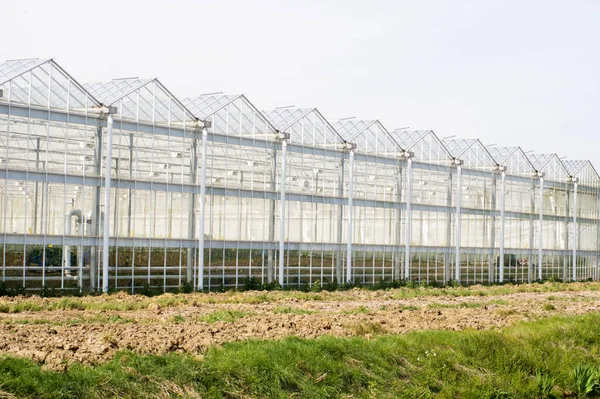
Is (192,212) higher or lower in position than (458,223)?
higher

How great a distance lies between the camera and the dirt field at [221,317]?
20.1 metres

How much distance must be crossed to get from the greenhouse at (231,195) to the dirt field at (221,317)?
3345 mm

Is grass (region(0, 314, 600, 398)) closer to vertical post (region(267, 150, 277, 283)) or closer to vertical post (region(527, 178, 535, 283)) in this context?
vertical post (region(267, 150, 277, 283))

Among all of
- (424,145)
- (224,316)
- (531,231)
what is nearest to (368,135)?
(424,145)

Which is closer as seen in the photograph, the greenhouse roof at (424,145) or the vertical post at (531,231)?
the greenhouse roof at (424,145)

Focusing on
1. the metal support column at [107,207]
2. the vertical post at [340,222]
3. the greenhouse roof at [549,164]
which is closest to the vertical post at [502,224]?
the greenhouse roof at [549,164]

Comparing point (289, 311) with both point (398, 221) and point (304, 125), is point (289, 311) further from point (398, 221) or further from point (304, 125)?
point (398, 221)

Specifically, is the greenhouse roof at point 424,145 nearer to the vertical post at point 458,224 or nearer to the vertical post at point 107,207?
the vertical post at point 458,224

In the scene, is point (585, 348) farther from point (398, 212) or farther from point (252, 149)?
point (398, 212)

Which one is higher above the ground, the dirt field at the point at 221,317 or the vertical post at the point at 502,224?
the vertical post at the point at 502,224

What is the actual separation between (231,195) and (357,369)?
2445 centimetres

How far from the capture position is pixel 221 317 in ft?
96.7

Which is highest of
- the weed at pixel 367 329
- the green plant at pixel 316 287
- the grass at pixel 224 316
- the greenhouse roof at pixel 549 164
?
the greenhouse roof at pixel 549 164

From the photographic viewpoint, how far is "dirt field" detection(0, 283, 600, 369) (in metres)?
20.1
